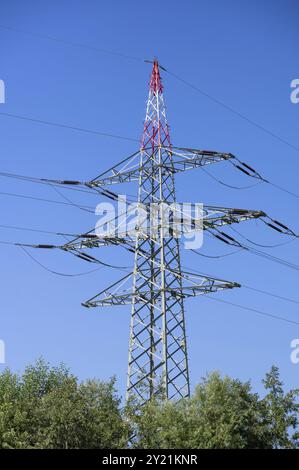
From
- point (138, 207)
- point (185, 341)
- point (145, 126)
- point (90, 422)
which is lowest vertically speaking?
point (90, 422)

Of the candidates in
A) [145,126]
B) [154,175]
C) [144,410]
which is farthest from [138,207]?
[144,410]

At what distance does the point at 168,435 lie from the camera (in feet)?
186

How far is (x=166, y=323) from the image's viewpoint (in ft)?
181

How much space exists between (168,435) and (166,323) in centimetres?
828

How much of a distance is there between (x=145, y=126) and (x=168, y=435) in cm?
2442

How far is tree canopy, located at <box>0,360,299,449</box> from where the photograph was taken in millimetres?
56969

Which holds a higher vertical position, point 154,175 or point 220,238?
point 154,175

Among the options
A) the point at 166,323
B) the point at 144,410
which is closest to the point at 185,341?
the point at 166,323

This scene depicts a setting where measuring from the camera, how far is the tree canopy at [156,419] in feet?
187

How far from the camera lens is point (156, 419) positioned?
187 ft
